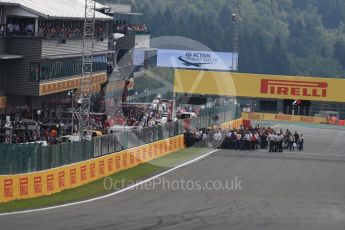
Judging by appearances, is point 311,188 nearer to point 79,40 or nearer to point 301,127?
point 79,40

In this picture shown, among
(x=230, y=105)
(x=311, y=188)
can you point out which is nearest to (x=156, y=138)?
(x=311, y=188)

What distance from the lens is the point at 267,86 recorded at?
76.1 m

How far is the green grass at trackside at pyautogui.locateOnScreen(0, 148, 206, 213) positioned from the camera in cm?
2336

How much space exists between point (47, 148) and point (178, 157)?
563 inches

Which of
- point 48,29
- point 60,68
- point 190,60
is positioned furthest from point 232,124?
point 190,60

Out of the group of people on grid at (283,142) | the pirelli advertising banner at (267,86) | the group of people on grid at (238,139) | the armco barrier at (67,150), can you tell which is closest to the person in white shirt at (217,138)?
the group of people on grid at (238,139)

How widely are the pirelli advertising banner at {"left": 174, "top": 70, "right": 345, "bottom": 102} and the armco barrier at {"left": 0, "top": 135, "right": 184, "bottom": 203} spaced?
37196mm

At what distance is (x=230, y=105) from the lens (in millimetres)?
62531

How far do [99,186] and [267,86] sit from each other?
49.3 m

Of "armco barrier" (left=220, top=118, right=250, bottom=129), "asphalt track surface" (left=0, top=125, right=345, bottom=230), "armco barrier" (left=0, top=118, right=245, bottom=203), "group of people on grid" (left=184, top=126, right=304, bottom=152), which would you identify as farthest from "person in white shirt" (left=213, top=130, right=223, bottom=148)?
"armco barrier" (left=220, top=118, right=250, bottom=129)

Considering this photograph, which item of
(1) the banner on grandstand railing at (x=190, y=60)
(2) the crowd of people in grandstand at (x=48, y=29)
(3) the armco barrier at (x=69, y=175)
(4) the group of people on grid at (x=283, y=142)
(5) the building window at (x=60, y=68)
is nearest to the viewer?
(3) the armco barrier at (x=69, y=175)

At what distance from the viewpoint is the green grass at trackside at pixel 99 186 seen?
76.6ft

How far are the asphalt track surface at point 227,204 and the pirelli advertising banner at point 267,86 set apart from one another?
37099 millimetres

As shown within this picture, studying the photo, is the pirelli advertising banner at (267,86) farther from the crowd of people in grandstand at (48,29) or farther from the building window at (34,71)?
the building window at (34,71)
